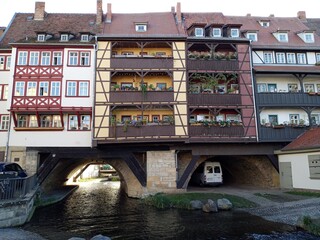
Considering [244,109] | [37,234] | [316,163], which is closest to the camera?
[37,234]

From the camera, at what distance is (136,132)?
21359mm

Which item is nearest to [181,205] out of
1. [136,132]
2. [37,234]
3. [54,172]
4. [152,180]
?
[152,180]

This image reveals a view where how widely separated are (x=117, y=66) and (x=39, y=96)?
659cm

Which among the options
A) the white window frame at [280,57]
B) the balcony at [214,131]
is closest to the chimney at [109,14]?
the balcony at [214,131]

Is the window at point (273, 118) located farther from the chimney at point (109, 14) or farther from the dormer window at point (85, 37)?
the chimney at point (109, 14)

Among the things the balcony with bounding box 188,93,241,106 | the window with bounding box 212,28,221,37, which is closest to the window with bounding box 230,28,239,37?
the window with bounding box 212,28,221,37

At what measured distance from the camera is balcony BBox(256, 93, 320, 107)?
23344 mm

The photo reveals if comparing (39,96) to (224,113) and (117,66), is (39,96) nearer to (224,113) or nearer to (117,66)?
(117,66)

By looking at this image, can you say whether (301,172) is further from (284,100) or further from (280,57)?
(280,57)

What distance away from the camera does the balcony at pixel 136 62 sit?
2256 centimetres

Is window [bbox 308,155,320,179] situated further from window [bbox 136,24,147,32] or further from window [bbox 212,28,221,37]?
window [bbox 136,24,147,32]

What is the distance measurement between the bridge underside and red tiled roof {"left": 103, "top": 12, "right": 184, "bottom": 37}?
9.46m

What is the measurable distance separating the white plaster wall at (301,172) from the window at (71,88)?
17769 millimetres

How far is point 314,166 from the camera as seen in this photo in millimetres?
19734
